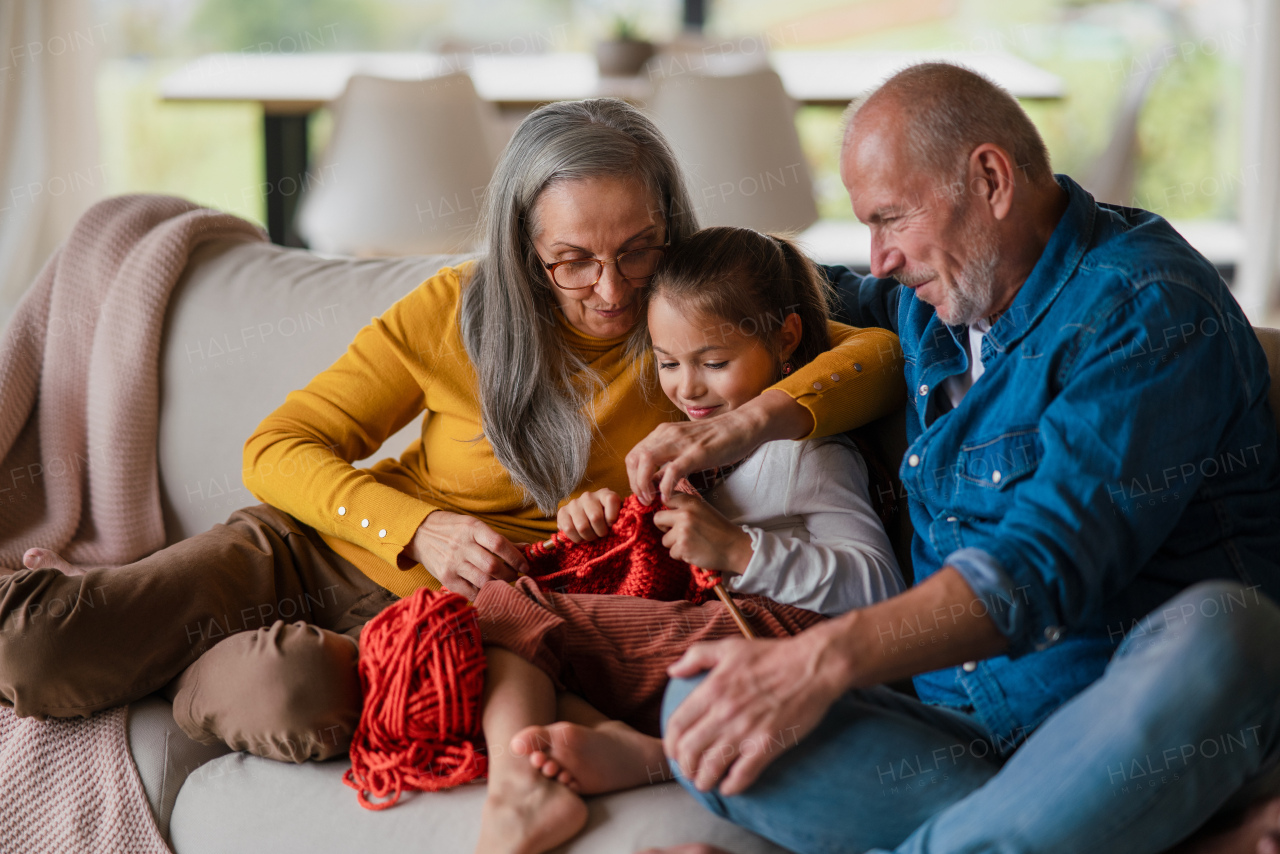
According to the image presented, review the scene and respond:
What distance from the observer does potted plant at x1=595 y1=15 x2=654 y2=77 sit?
4031 millimetres

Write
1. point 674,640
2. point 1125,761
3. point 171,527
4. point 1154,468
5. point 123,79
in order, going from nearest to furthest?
point 1125,761 → point 1154,468 → point 674,640 → point 171,527 → point 123,79

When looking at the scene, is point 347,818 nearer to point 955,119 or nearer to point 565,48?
point 955,119

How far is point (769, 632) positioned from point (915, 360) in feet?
1.39

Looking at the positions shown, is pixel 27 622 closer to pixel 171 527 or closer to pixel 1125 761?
pixel 171 527

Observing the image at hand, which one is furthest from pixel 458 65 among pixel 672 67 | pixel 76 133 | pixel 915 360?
pixel 915 360

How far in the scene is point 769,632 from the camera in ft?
4.45

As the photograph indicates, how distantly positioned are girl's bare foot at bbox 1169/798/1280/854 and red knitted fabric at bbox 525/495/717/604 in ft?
1.94

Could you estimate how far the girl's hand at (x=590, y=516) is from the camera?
4.71ft

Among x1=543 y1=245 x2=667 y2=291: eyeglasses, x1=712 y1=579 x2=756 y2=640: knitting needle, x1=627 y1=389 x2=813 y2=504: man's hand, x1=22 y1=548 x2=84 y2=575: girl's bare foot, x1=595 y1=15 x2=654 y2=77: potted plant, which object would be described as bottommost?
x1=22 y1=548 x2=84 y2=575: girl's bare foot

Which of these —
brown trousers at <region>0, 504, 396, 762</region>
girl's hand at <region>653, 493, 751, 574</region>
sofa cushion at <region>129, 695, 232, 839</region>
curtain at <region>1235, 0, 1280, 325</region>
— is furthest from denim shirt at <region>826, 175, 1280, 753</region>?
curtain at <region>1235, 0, 1280, 325</region>

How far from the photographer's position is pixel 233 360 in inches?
77.5

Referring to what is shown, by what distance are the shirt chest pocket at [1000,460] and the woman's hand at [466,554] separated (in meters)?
0.59

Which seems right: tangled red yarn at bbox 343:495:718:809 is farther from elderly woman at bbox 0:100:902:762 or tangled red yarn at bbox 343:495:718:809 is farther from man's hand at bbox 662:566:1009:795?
man's hand at bbox 662:566:1009:795

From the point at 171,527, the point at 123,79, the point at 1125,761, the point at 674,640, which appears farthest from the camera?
the point at 123,79
